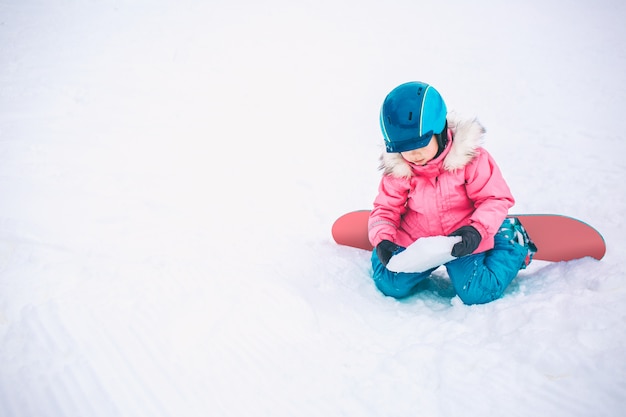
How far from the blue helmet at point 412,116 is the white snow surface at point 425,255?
0.46 m

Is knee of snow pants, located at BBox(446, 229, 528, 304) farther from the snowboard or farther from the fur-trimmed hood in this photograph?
the fur-trimmed hood

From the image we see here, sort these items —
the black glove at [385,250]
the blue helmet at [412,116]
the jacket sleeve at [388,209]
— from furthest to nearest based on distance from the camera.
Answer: the jacket sleeve at [388,209] < the black glove at [385,250] < the blue helmet at [412,116]

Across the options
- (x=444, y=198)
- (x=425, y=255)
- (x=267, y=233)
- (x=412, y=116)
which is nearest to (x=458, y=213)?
(x=444, y=198)

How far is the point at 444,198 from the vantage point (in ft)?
6.33

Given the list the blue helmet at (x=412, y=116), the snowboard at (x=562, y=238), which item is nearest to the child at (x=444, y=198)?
the blue helmet at (x=412, y=116)

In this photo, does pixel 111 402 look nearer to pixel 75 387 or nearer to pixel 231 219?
pixel 75 387

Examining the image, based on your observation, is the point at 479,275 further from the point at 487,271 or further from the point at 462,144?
the point at 462,144

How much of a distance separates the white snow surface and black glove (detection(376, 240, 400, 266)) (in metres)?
0.09

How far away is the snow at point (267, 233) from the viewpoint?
4.39 feet

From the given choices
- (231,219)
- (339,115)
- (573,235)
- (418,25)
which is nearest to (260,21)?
(418,25)

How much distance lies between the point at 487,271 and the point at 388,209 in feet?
2.04

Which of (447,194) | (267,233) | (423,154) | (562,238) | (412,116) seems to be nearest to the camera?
(412,116)

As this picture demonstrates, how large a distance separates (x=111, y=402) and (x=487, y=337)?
1.52 m

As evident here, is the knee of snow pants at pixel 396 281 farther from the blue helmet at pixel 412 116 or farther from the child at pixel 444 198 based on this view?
the blue helmet at pixel 412 116
